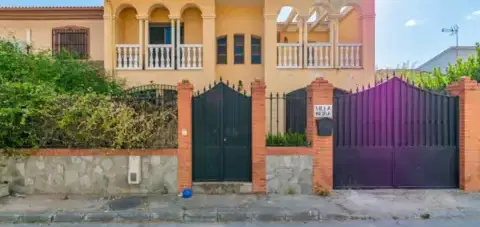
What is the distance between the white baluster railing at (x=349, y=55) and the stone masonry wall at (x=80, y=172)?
8.56 meters

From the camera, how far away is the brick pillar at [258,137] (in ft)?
26.0

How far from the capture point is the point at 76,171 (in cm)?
788

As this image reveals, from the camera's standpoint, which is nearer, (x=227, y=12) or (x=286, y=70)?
(x=286, y=70)

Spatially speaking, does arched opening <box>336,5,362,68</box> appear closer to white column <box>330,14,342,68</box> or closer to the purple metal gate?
white column <box>330,14,342,68</box>

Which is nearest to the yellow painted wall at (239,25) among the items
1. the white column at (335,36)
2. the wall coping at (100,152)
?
the white column at (335,36)

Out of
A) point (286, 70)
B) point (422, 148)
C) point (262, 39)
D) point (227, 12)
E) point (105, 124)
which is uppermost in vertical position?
point (227, 12)

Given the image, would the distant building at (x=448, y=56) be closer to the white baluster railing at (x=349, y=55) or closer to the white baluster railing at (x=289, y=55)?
the white baluster railing at (x=349, y=55)

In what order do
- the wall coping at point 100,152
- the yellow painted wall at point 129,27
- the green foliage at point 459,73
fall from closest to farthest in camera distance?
the wall coping at point 100,152 < the green foliage at point 459,73 < the yellow painted wall at point 129,27

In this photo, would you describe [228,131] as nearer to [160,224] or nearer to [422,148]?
[160,224]

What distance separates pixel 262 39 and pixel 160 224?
10.2 meters

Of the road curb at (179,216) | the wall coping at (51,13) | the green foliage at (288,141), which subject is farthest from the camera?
the wall coping at (51,13)

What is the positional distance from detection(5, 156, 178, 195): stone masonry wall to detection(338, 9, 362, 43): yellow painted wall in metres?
10.4

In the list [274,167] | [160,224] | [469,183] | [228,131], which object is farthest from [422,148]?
[160,224]

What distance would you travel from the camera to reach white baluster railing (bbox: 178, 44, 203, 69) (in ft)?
45.0
